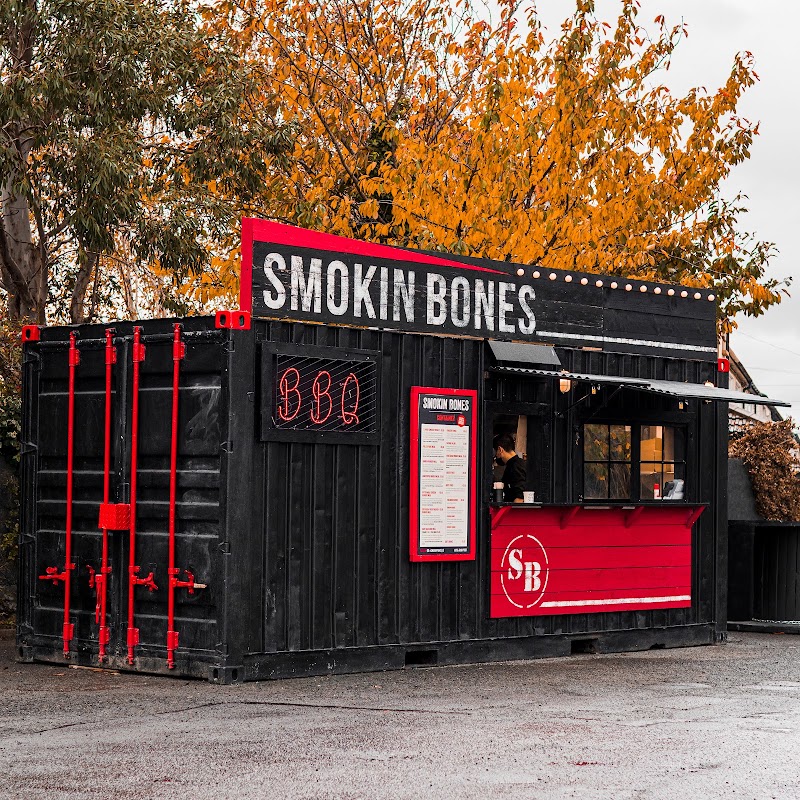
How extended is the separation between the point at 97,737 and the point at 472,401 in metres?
5.39

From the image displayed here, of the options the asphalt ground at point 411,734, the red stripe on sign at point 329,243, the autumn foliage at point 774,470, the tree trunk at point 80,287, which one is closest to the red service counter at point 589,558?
the asphalt ground at point 411,734

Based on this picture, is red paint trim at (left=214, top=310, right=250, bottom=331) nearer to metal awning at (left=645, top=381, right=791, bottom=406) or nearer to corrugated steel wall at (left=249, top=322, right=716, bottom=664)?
corrugated steel wall at (left=249, top=322, right=716, bottom=664)

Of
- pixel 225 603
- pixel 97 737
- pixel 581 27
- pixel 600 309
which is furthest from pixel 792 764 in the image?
pixel 581 27

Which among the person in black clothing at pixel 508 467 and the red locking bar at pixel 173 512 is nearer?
the red locking bar at pixel 173 512

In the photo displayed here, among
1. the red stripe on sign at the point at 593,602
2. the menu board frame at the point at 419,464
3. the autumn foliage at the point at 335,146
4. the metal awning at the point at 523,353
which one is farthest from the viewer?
the autumn foliage at the point at 335,146

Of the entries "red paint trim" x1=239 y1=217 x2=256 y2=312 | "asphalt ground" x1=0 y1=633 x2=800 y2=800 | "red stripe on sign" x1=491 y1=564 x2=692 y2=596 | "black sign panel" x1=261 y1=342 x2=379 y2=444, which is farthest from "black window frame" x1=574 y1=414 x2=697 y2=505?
"red paint trim" x1=239 y1=217 x2=256 y2=312

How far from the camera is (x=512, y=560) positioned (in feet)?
44.2

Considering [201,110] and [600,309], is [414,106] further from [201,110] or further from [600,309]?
[600,309]

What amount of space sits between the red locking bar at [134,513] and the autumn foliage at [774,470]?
1217cm

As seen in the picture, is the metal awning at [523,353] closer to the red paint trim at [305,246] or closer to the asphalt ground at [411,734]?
the red paint trim at [305,246]

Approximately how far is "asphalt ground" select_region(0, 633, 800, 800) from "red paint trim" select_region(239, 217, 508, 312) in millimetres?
3151

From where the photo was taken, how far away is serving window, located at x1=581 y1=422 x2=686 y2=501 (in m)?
14.2

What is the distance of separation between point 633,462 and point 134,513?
520 cm

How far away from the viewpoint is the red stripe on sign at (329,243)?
11.8 metres
